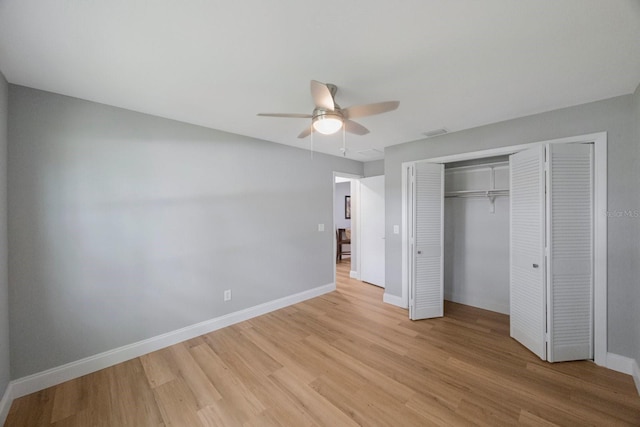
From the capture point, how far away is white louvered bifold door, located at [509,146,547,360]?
2289 mm

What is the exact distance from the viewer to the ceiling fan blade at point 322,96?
144 cm

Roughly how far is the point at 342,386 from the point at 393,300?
1924mm

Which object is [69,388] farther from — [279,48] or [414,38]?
[414,38]

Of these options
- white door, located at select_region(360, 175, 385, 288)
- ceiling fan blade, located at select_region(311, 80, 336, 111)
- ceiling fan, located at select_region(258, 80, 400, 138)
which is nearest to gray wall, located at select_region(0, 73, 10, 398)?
ceiling fan, located at select_region(258, 80, 400, 138)

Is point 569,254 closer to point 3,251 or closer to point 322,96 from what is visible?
point 322,96

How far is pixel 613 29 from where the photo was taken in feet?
4.35

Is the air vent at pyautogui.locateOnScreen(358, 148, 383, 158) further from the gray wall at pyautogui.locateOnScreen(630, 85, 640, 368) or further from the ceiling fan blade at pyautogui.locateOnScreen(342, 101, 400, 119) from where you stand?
the gray wall at pyautogui.locateOnScreen(630, 85, 640, 368)

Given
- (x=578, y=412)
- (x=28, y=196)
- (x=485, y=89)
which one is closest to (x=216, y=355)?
(x=28, y=196)

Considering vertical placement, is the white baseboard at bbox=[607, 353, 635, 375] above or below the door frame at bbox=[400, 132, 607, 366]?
below

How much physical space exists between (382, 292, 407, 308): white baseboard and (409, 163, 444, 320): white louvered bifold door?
1.31 feet

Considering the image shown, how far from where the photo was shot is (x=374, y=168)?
475cm

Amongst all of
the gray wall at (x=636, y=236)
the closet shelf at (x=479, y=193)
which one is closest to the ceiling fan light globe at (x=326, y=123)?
the gray wall at (x=636, y=236)

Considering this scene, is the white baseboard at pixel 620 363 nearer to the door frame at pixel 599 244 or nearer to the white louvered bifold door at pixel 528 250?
the door frame at pixel 599 244

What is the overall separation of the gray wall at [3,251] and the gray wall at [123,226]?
6 cm
